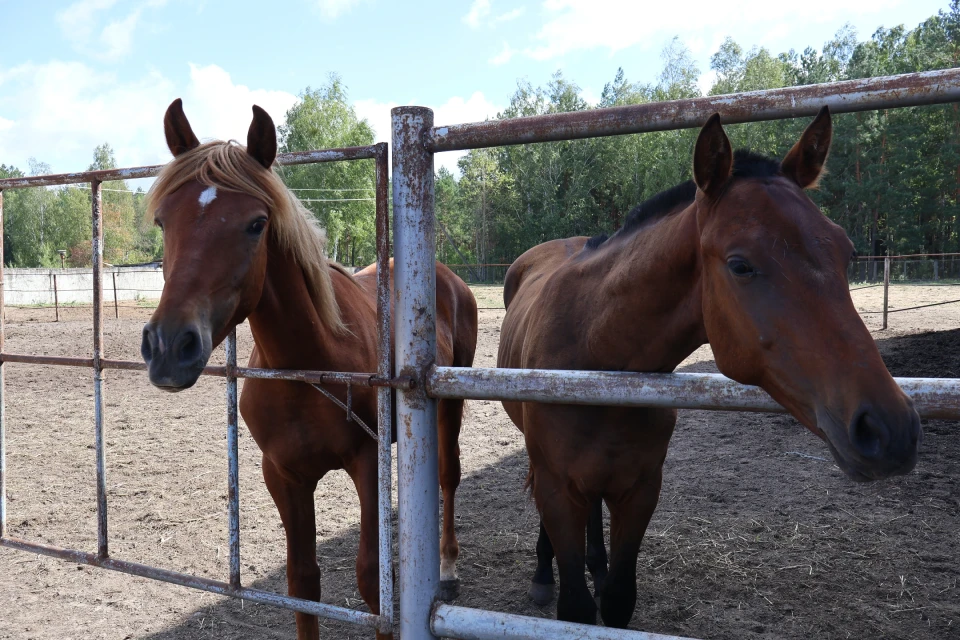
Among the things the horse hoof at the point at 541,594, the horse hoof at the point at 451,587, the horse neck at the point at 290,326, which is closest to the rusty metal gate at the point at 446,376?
the horse neck at the point at 290,326

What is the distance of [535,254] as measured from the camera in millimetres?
4539

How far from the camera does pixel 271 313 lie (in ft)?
6.99

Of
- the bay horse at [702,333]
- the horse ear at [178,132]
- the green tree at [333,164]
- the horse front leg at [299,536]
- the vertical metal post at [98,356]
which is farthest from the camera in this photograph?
the green tree at [333,164]

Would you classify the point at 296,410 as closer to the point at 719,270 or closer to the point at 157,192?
Answer: the point at 157,192

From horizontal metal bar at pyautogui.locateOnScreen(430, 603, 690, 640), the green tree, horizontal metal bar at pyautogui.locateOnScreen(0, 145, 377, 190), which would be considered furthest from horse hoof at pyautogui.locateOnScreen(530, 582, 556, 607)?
the green tree

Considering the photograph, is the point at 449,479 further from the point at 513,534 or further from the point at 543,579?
the point at 543,579

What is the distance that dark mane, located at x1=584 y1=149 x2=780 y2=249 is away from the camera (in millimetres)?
1479

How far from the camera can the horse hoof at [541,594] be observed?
313cm

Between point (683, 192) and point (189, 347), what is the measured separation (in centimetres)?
147

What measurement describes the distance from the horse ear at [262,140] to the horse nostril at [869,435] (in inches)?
66.5

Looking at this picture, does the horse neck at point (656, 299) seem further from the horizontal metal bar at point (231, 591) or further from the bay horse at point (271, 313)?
the horizontal metal bar at point (231, 591)

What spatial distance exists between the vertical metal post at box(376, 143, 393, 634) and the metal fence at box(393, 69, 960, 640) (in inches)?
3.0

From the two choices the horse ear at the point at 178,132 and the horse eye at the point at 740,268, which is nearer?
the horse eye at the point at 740,268

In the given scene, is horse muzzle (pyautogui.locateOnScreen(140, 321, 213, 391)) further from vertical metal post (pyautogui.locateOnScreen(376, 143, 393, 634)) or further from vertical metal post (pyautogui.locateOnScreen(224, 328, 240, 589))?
vertical metal post (pyautogui.locateOnScreen(376, 143, 393, 634))
